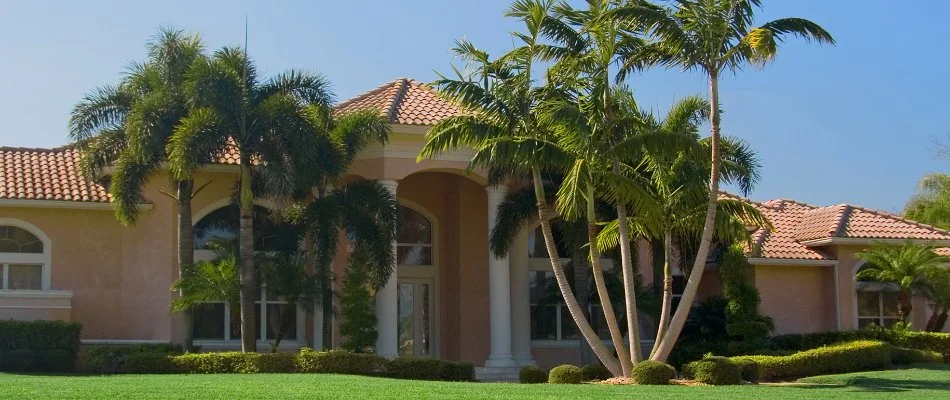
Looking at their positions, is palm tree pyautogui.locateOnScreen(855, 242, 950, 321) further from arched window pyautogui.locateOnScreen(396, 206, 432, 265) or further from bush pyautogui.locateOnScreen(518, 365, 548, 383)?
arched window pyautogui.locateOnScreen(396, 206, 432, 265)

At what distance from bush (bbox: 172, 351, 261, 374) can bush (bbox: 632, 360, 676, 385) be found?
25.5ft

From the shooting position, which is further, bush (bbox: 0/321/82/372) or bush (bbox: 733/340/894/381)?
bush (bbox: 733/340/894/381)

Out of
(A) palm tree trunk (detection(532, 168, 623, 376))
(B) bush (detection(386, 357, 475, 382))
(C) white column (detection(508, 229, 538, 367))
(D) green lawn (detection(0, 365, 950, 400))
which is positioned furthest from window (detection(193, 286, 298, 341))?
(A) palm tree trunk (detection(532, 168, 623, 376))

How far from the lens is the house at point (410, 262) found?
27203mm

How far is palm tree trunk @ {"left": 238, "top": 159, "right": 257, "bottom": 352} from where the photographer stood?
25344mm

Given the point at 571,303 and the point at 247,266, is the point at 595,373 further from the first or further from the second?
the point at 247,266

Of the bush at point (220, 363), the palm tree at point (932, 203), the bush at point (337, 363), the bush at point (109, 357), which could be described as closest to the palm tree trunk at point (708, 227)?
the bush at point (337, 363)

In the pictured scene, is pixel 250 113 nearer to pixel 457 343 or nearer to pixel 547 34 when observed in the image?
pixel 547 34

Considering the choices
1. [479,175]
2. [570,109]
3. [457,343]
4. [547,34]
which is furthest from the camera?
[457,343]

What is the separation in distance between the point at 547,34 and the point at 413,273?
1078cm

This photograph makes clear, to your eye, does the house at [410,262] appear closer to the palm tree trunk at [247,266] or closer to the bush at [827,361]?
the palm tree trunk at [247,266]

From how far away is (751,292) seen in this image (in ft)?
100

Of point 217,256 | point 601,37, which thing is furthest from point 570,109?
point 217,256

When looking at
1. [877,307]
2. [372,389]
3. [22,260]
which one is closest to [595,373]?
[372,389]
